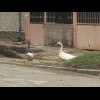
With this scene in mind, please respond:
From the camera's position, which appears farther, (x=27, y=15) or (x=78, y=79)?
(x=27, y=15)

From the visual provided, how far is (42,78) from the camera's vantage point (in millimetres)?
9016

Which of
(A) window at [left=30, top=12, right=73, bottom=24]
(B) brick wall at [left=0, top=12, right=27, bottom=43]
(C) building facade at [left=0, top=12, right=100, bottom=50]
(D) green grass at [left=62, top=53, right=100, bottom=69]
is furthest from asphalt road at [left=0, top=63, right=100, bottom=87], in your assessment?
(B) brick wall at [left=0, top=12, right=27, bottom=43]

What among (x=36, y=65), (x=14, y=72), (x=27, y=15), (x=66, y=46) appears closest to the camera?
(x=14, y=72)

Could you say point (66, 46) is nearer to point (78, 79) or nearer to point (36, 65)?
point (36, 65)

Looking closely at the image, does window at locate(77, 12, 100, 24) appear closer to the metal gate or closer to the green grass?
the metal gate

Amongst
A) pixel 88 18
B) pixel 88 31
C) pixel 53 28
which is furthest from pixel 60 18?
pixel 88 31

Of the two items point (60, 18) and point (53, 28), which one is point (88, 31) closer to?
point (60, 18)

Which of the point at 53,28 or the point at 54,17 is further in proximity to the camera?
the point at 54,17

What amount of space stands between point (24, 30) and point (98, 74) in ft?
41.9

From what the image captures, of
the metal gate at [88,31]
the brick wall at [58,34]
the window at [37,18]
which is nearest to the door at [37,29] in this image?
the window at [37,18]

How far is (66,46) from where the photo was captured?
62.6 feet

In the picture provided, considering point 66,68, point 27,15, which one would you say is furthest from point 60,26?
point 66,68

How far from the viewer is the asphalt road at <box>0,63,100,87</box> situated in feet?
25.8
